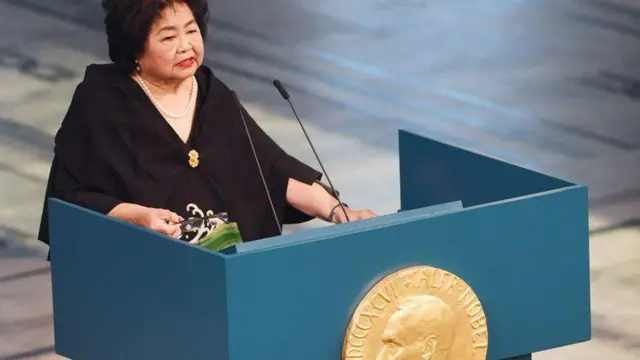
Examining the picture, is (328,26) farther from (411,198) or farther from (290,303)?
(290,303)

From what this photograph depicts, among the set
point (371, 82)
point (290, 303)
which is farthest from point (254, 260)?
point (371, 82)

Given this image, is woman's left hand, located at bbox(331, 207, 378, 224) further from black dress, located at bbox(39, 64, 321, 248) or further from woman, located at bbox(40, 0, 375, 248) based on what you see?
black dress, located at bbox(39, 64, 321, 248)

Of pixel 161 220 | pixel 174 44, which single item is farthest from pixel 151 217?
pixel 174 44

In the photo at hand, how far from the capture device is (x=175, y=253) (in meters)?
2.97

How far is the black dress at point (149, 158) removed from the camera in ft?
11.7

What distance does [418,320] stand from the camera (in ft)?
10.1

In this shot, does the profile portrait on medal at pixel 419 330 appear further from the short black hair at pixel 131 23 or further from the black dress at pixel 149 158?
the short black hair at pixel 131 23

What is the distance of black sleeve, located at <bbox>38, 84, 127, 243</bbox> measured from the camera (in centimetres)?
357

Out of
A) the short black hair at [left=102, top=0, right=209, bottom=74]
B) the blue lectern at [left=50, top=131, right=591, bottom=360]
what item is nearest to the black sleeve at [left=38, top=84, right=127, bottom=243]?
the short black hair at [left=102, top=0, right=209, bottom=74]

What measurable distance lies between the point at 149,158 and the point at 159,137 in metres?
0.05

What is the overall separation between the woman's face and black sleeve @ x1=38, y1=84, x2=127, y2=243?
0.52ft

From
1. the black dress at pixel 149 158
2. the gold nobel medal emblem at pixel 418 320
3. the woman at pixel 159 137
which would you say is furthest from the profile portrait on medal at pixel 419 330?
the black dress at pixel 149 158

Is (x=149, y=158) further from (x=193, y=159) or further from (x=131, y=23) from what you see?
(x=131, y=23)

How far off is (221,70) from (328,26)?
1034 mm
